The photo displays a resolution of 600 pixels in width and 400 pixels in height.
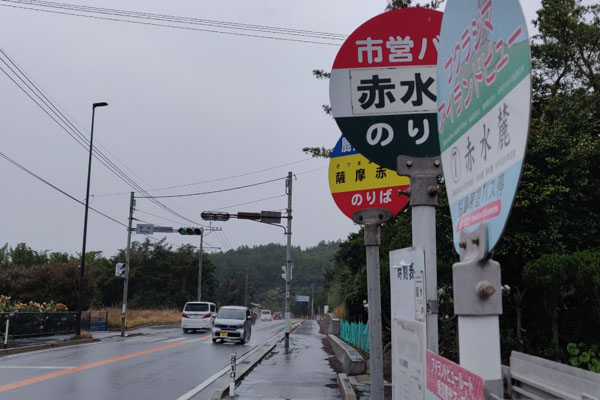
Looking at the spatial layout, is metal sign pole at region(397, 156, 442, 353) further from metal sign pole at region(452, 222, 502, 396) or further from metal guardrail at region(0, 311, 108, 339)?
metal guardrail at region(0, 311, 108, 339)

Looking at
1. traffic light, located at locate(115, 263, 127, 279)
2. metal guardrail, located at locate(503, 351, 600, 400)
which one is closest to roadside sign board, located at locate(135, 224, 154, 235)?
traffic light, located at locate(115, 263, 127, 279)

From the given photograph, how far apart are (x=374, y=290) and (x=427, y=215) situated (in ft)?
5.43

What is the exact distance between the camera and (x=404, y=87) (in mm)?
4219

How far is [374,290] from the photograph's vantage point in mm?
5020

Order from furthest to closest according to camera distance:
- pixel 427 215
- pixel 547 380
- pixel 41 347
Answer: pixel 41 347
pixel 427 215
pixel 547 380

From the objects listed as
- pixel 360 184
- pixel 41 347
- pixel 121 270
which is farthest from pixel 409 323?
pixel 121 270

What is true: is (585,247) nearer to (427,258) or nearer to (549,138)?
(549,138)

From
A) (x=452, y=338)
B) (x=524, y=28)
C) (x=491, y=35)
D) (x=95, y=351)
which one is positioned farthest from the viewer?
(x=95, y=351)

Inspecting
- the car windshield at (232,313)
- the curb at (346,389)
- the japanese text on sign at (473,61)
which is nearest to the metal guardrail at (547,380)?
the japanese text on sign at (473,61)

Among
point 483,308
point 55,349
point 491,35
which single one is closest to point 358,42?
point 491,35

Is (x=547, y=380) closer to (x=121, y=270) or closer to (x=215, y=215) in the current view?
(x=215, y=215)

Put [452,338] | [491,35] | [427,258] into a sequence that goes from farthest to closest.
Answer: [452,338] < [427,258] < [491,35]

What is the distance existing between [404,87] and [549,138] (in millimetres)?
10102

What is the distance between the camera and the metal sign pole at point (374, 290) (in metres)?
4.84
